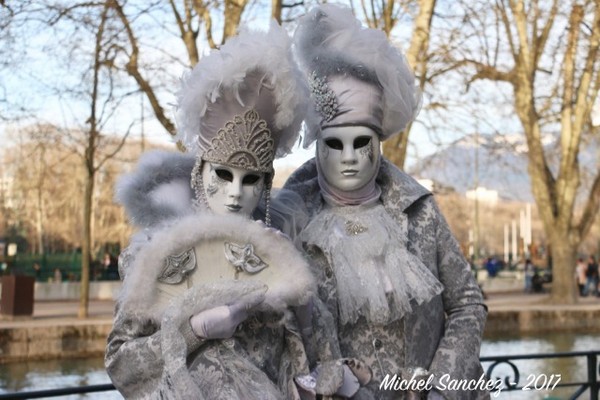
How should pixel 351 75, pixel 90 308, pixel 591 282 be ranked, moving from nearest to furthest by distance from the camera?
pixel 351 75, pixel 90 308, pixel 591 282

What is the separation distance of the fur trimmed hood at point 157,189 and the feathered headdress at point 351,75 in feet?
1.50

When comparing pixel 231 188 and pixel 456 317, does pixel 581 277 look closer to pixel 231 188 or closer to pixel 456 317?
pixel 456 317

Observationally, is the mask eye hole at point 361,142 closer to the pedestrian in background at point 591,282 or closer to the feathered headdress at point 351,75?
the feathered headdress at point 351,75

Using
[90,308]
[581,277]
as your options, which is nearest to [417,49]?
[90,308]

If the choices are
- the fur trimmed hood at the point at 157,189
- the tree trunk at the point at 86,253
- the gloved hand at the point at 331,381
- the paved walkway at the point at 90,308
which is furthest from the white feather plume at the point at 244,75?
the tree trunk at the point at 86,253

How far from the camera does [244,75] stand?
112 inches

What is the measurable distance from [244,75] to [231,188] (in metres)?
0.32

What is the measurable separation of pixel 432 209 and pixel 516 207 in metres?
108

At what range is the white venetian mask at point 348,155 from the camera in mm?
3275

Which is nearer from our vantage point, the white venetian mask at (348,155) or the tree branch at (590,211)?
the white venetian mask at (348,155)

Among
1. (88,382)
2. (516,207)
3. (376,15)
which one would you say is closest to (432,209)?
(88,382)

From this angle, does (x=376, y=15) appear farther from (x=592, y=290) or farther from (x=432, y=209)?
(x=592, y=290)

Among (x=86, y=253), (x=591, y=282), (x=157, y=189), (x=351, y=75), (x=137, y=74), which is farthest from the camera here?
A: (x=591, y=282)

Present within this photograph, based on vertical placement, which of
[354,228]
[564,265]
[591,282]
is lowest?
[591,282]
